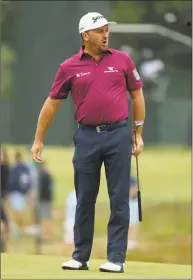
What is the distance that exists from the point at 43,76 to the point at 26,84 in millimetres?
643

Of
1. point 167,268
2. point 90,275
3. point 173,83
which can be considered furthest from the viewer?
point 173,83

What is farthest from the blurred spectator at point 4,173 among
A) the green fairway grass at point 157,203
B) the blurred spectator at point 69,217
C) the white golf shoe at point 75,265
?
the white golf shoe at point 75,265

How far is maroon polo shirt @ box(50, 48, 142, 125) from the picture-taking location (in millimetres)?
6895

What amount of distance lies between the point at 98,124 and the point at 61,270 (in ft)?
3.19

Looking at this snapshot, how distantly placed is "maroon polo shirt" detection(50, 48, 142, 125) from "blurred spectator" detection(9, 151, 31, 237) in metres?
9.62

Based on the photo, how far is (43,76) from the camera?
15.5m

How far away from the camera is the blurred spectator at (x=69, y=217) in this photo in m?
15.6

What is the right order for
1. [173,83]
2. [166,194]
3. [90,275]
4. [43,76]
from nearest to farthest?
1. [90,275]
2. [43,76]
3. [173,83]
4. [166,194]

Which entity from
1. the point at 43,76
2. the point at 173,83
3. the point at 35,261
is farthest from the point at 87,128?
the point at 173,83

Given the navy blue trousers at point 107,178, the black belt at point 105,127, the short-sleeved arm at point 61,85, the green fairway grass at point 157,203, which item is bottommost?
the green fairway grass at point 157,203

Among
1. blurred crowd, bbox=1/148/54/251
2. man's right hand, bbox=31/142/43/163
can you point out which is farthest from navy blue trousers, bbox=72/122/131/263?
blurred crowd, bbox=1/148/54/251

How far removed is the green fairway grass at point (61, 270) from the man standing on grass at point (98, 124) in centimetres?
19

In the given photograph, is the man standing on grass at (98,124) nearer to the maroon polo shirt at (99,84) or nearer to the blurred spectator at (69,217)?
the maroon polo shirt at (99,84)

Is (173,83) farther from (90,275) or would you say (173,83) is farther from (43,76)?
(90,275)
